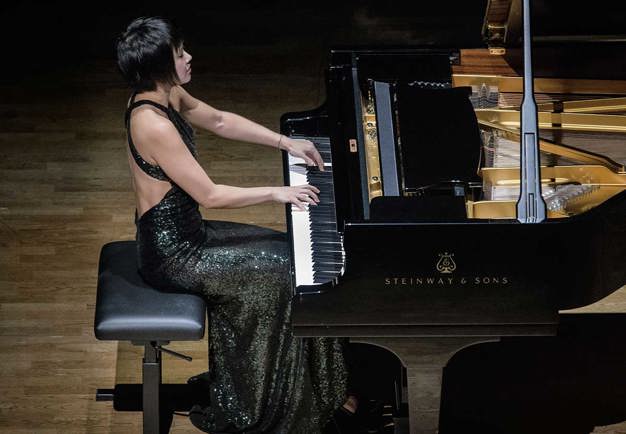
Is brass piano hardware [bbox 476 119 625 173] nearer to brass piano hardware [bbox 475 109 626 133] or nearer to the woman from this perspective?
brass piano hardware [bbox 475 109 626 133]

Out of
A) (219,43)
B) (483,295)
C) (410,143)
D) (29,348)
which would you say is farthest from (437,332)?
(219,43)

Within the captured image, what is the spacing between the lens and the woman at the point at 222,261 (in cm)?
330

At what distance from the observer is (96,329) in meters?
3.27

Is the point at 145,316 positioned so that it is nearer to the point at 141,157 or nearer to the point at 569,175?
the point at 141,157

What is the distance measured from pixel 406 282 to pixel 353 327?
0.19 m

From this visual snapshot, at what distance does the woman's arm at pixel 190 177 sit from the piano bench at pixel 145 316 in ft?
0.99

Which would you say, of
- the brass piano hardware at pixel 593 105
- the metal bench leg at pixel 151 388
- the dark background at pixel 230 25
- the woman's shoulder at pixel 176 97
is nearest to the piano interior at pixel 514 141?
the brass piano hardware at pixel 593 105

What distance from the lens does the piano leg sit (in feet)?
10.0

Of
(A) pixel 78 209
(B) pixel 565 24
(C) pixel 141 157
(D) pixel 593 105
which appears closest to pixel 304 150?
(C) pixel 141 157

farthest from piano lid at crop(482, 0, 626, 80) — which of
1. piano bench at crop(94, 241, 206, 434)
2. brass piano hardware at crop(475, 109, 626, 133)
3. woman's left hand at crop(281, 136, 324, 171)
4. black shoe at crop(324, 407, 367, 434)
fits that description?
piano bench at crop(94, 241, 206, 434)

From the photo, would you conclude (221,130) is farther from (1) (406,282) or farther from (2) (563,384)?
(2) (563,384)

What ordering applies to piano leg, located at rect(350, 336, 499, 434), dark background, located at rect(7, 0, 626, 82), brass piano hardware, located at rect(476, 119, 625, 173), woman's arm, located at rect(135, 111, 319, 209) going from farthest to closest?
dark background, located at rect(7, 0, 626, 82) < brass piano hardware, located at rect(476, 119, 625, 173) < woman's arm, located at rect(135, 111, 319, 209) < piano leg, located at rect(350, 336, 499, 434)

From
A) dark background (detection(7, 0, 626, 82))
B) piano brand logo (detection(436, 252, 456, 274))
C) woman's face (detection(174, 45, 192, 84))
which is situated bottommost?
piano brand logo (detection(436, 252, 456, 274))

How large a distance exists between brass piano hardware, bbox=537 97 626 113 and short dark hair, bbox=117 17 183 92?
3.95ft
